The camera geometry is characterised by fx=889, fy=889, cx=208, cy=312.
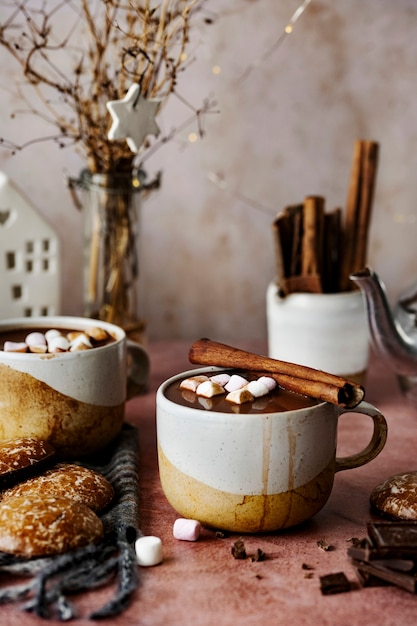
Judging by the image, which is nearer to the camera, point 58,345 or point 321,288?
point 58,345

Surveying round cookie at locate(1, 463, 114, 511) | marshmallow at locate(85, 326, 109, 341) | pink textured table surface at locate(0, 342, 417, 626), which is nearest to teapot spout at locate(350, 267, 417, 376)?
pink textured table surface at locate(0, 342, 417, 626)

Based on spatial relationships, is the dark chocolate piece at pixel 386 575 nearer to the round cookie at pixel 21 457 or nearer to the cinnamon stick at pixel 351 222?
the round cookie at pixel 21 457

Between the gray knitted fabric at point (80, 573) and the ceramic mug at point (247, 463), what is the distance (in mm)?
69

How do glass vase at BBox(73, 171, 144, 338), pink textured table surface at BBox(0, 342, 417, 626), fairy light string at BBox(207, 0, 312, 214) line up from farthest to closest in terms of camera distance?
1. fairy light string at BBox(207, 0, 312, 214)
2. glass vase at BBox(73, 171, 144, 338)
3. pink textured table surface at BBox(0, 342, 417, 626)

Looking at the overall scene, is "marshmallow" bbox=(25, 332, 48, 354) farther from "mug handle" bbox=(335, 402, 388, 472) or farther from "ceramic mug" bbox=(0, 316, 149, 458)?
"mug handle" bbox=(335, 402, 388, 472)

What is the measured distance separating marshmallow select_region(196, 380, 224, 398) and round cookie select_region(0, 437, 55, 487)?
176mm

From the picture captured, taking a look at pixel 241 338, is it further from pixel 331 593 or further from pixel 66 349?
pixel 331 593

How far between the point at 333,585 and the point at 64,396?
1.21 ft

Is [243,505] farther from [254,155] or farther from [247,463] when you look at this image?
[254,155]

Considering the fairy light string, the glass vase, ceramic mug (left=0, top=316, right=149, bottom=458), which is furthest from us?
the fairy light string

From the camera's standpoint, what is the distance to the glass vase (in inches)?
47.8

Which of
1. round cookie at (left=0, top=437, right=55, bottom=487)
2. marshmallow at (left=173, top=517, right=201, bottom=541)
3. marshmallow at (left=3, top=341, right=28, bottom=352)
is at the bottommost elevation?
marshmallow at (left=173, top=517, right=201, bottom=541)

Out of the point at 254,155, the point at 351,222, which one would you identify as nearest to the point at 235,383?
the point at 351,222

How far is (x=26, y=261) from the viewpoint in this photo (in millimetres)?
1286
